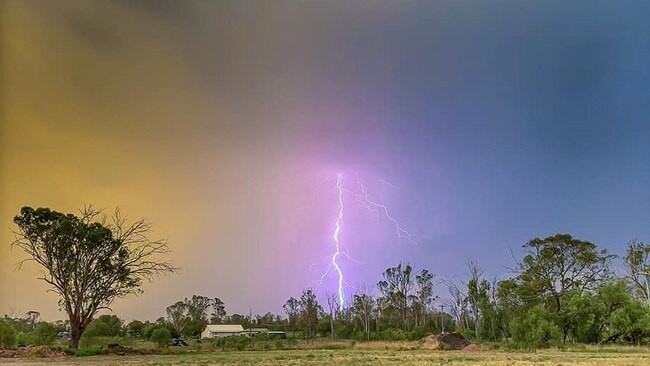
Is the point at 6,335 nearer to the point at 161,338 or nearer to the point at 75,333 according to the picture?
the point at 75,333

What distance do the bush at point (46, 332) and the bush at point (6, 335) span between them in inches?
147

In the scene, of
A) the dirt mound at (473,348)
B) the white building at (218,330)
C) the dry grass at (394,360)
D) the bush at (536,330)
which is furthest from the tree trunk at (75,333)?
the white building at (218,330)

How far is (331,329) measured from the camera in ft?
171

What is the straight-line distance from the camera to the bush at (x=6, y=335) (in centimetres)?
2545

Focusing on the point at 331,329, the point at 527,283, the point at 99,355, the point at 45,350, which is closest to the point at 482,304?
the point at 527,283

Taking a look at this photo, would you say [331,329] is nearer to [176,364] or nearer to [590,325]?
[590,325]

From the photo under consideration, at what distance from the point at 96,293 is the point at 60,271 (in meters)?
2.47

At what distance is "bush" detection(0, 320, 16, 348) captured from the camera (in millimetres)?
25453

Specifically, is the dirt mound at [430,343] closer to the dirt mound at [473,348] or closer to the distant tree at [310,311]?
the dirt mound at [473,348]

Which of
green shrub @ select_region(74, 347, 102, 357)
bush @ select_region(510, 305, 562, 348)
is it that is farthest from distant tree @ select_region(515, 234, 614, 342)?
green shrub @ select_region(74, 347, 102, 357)

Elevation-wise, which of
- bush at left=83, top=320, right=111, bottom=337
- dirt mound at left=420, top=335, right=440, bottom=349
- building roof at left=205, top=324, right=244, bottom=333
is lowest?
dirt mound at left=420, top=335, right=440, bottom=349

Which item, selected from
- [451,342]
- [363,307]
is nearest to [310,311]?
[363,307]

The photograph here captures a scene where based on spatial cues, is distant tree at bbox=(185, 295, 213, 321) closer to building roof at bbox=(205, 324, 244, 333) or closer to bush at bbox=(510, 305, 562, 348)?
building roof at bbox=(205, 324, 244, 333)

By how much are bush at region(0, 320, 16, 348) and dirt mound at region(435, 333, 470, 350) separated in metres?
23.0
